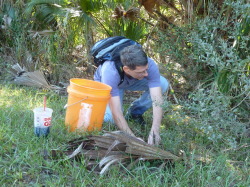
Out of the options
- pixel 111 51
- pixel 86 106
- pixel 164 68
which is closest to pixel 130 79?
pixel 111 51

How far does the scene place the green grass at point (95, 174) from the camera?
2.61 metres

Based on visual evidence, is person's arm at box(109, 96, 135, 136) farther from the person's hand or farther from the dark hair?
the dark hair

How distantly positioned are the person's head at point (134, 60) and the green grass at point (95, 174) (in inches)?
27.8

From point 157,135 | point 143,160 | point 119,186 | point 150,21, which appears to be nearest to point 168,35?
point 150,21

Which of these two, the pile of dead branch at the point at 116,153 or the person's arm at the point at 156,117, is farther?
the person's arm at the point at 156,117

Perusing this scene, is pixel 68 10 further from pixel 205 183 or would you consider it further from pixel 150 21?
pixel 205 183

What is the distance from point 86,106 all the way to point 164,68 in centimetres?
211

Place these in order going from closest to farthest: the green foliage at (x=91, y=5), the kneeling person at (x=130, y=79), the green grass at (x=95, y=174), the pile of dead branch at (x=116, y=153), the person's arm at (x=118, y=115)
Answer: the green grass at (x=95, y=174) → the pile of dead branch at (x=116, y=153) → the kneeling person at (x=130, y=79) → the person's arm at (x=118, y=115) → the green foliage at (x=91, y=5)

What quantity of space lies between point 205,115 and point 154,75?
3.23 ft

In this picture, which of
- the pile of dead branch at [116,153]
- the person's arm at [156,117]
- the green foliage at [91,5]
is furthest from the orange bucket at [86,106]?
the green foliage at [91,5]

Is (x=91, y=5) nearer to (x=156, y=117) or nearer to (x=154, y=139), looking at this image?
(x=156, y=117)

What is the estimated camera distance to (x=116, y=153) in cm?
283

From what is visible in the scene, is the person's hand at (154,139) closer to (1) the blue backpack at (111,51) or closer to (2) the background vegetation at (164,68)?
(2) the background vegetation at (164,68)

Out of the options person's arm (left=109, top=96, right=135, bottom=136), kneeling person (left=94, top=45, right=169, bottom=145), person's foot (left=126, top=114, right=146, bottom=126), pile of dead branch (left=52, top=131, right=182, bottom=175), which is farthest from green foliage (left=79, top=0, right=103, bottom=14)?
pile of dead branch (left=52, top=131, right=182, bottom=175)
